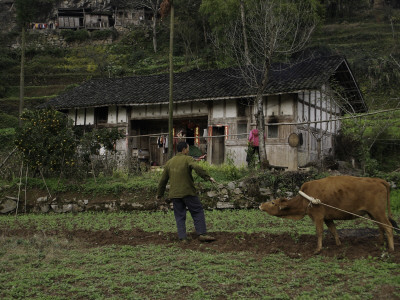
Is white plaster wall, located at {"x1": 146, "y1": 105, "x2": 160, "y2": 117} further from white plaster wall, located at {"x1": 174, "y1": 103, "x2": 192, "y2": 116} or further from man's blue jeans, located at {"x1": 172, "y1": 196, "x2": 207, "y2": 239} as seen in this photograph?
man's blue jeans, located at {"x1": 172, "y1": 196, "x2": 207, "y2": 239}

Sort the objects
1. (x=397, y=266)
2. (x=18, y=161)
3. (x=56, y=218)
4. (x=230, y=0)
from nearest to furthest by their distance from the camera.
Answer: (x=397, y=266)
(x=56, y=218)
(x=18, y=161)
(x=230, y=0)

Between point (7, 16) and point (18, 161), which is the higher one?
point (7, 16)

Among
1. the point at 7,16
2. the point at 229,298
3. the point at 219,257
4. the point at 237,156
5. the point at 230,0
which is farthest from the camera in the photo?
the point at 7,16

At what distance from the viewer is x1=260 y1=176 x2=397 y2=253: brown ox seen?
6.15 metres

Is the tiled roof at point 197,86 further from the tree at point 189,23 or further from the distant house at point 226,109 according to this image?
the tree at point 189,23

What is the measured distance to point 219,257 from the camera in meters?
6.32

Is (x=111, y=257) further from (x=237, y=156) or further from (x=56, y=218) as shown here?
(x=237, y=156)

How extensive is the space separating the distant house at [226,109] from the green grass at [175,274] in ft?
30.7

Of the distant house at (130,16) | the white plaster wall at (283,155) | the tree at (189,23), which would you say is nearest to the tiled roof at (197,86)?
the white plaster wall at (283,155)

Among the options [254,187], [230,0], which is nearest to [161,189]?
[254,187]

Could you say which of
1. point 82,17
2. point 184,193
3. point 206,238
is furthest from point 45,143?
point 82,17

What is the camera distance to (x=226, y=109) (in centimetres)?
1931

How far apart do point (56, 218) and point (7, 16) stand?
59881 mm

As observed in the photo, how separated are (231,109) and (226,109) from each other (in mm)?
251
